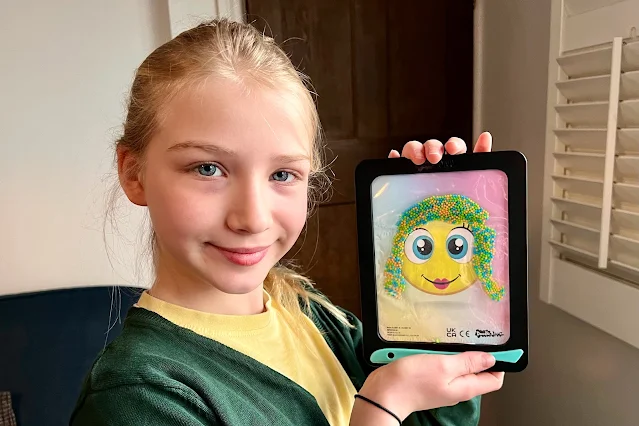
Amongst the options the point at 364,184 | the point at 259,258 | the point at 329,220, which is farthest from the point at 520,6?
the point at 259,258

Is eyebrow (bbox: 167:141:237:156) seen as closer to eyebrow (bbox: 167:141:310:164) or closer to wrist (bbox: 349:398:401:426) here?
eyebrow (bbox: 167:141:310:164)

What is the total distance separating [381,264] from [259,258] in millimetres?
161

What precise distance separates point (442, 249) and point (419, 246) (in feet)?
0.10

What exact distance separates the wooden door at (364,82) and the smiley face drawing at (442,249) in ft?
3.58

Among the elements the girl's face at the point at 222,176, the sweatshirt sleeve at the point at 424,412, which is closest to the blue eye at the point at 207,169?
the girl's face at the point at 222,176

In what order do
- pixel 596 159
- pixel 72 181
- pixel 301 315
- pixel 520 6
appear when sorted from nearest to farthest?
1. pixel 301 315
2. pixel 596 159
3. pixel 520 6
4. pixel 72 181

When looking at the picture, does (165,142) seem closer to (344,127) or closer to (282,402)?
(282,402)

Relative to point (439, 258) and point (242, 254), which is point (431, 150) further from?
point (242, 254)

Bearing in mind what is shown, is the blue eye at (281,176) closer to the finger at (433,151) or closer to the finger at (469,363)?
the finger at (433,151)

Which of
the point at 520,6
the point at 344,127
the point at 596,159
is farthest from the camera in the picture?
the point at 344,127

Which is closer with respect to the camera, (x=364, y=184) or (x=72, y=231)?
(x=364, y=184)

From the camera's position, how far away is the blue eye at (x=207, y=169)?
0.63 metres

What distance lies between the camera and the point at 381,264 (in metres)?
0.73

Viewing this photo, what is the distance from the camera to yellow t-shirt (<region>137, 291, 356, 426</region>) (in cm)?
69
